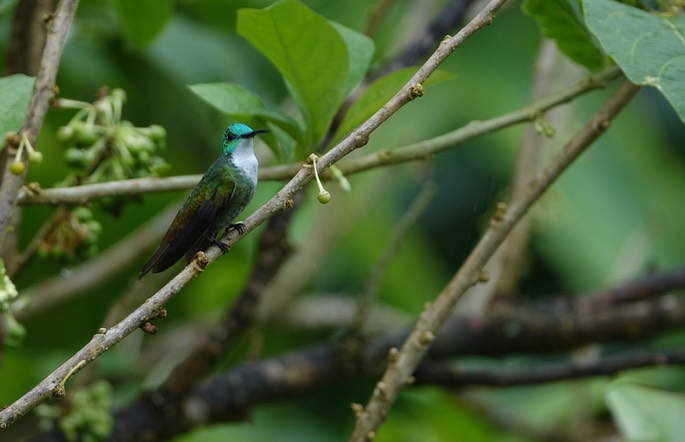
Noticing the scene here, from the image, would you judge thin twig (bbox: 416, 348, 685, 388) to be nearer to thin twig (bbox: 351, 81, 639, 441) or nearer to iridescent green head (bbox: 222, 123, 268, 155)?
thin twig (bbox: 351, 81, 639, 441)

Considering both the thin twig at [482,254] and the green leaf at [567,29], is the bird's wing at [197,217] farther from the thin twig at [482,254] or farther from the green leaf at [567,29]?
the green leaf at [567,29]

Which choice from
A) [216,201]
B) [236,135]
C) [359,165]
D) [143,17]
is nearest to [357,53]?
[359,165]

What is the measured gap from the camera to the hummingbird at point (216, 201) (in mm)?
1807

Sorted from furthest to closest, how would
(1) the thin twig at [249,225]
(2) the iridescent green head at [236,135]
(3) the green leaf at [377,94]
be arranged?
(3) the green leaf at [377,94], (2) the iridescent green head at [236,135], (1) the thin twig at [249,225]

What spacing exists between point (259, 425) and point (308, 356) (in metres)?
0.99

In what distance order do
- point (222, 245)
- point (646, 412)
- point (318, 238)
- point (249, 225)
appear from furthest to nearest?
point (318, 238), point (646, 412), point (222, 245), point (249, 225)

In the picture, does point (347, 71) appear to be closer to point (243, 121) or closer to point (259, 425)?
point (243, 121)

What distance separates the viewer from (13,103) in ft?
5.91

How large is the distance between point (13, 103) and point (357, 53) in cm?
67

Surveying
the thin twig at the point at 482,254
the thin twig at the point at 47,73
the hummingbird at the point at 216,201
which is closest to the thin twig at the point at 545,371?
the thin twig at the point at 482,254

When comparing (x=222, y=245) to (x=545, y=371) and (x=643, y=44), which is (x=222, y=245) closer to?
(x=643, y=44)

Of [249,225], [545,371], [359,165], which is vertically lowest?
[545,371]

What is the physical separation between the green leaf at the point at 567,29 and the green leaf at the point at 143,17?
3.21 feet

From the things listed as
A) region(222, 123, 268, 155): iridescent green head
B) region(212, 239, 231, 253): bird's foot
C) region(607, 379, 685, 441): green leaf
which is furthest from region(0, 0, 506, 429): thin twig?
region(607, 379, 685, 441): green leaf
